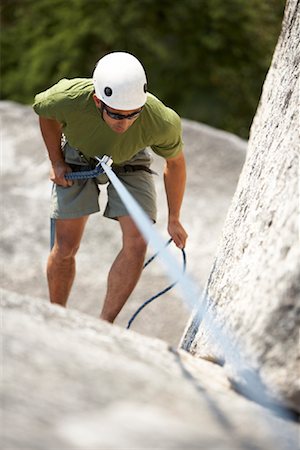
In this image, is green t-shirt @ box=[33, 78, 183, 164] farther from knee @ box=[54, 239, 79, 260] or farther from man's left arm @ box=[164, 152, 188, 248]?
knee @ box=[54, 239, 79, 260]

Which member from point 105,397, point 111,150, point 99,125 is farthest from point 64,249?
point 105,397

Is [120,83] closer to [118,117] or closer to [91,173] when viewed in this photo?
[118,117]

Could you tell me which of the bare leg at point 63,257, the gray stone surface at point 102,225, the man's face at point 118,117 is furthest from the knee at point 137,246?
the gray stone surface at point 102,225

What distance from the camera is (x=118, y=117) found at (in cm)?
372

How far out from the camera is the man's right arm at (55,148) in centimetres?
411

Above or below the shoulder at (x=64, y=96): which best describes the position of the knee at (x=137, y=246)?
below

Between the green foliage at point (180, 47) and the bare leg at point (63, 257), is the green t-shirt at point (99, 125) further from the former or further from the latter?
the green foliage at point (180, 47)

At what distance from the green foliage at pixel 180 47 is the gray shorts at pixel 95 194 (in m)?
6.41

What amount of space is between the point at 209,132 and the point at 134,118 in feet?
10.5

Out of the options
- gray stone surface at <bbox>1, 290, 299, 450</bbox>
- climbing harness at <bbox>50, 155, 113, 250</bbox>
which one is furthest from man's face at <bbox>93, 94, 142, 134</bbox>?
gray stone surface at <bbox>1, 290, 299, 450</bbox>

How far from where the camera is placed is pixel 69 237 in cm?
449

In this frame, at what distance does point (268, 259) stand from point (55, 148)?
1.65 metres

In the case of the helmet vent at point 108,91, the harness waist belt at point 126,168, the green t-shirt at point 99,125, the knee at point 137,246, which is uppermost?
the helmet vent at point 108,91

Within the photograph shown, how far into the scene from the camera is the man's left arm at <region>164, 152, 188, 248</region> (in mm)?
4188
